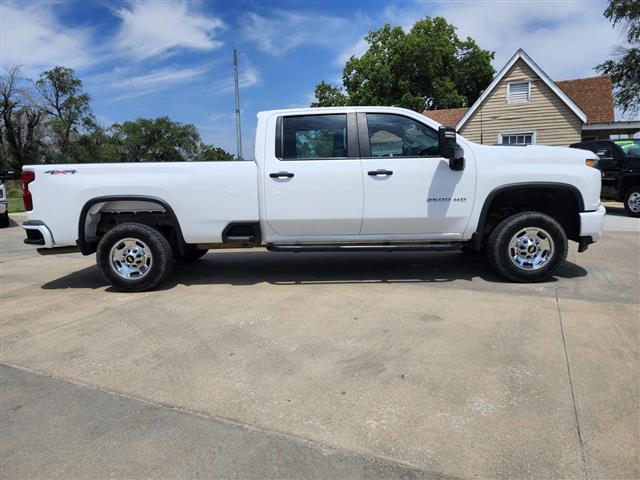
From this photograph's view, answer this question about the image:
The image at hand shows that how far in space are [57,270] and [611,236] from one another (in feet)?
32.1

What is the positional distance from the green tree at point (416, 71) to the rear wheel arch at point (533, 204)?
3111 cm

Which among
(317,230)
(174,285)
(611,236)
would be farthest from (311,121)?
(611,236)

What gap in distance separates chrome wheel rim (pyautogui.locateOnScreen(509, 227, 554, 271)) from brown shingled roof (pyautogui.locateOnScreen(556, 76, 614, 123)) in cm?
1843

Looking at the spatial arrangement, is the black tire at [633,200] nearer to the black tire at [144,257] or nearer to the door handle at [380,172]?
the door handle at [380,172]

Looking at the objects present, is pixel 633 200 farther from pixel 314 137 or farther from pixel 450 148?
pixel 314 137

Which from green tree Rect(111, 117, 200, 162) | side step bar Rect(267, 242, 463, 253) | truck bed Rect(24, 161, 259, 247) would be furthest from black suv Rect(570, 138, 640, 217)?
green tree Rect(111, 117, 200, 162)

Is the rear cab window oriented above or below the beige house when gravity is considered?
below

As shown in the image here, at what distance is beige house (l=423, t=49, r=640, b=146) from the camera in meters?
20.3

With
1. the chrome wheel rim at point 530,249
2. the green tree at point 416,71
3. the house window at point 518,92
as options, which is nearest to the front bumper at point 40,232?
the chrome wheel rim at point 530,249

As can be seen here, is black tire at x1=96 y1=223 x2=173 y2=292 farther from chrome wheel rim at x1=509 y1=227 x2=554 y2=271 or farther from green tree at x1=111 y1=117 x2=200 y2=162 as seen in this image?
green tree at x1=111 y1=117 x2=200 y2=162

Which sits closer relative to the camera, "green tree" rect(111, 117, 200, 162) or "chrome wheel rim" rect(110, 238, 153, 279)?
"chrome wheel rim" rect(110, 238, 153, 279)

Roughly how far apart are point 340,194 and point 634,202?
35.6ft

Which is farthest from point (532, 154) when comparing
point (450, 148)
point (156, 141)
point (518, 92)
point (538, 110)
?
point (156, 141)

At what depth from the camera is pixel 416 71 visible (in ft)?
124
